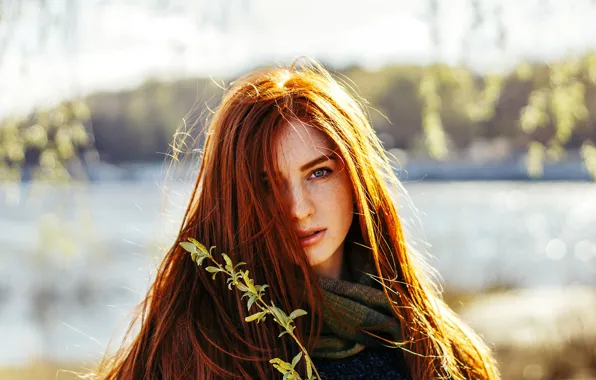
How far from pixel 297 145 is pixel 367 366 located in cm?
57

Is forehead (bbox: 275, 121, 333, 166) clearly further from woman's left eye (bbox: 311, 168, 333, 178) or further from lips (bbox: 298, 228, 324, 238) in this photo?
lips (bbox: 298, 228, 324, 238)

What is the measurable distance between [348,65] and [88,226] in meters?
1.70

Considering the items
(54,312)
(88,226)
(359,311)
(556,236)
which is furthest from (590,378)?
(556,236)

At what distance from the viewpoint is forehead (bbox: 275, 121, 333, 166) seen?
169cm

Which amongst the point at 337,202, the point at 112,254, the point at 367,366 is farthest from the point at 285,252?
the point at 112,254

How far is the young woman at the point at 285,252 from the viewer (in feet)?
5.42

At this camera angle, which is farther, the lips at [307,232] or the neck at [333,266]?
the neck at [333,266]

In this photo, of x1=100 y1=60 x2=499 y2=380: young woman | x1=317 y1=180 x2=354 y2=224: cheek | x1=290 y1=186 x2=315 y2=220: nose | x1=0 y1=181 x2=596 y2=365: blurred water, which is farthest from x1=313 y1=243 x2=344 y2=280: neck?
x1=0 y1=181 x2=596 y2=365: blurred water

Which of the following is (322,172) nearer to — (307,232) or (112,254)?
(307,232)

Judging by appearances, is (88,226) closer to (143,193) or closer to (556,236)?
(556,236)

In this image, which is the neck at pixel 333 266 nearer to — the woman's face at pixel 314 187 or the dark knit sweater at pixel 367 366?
the woman's face at pixel 314 187

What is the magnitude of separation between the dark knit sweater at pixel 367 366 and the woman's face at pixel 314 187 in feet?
0.82

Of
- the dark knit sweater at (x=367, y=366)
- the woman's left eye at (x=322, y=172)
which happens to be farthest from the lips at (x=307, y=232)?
the dark knit sweater at (x=367, y=366)

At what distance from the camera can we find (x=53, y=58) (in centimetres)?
299
